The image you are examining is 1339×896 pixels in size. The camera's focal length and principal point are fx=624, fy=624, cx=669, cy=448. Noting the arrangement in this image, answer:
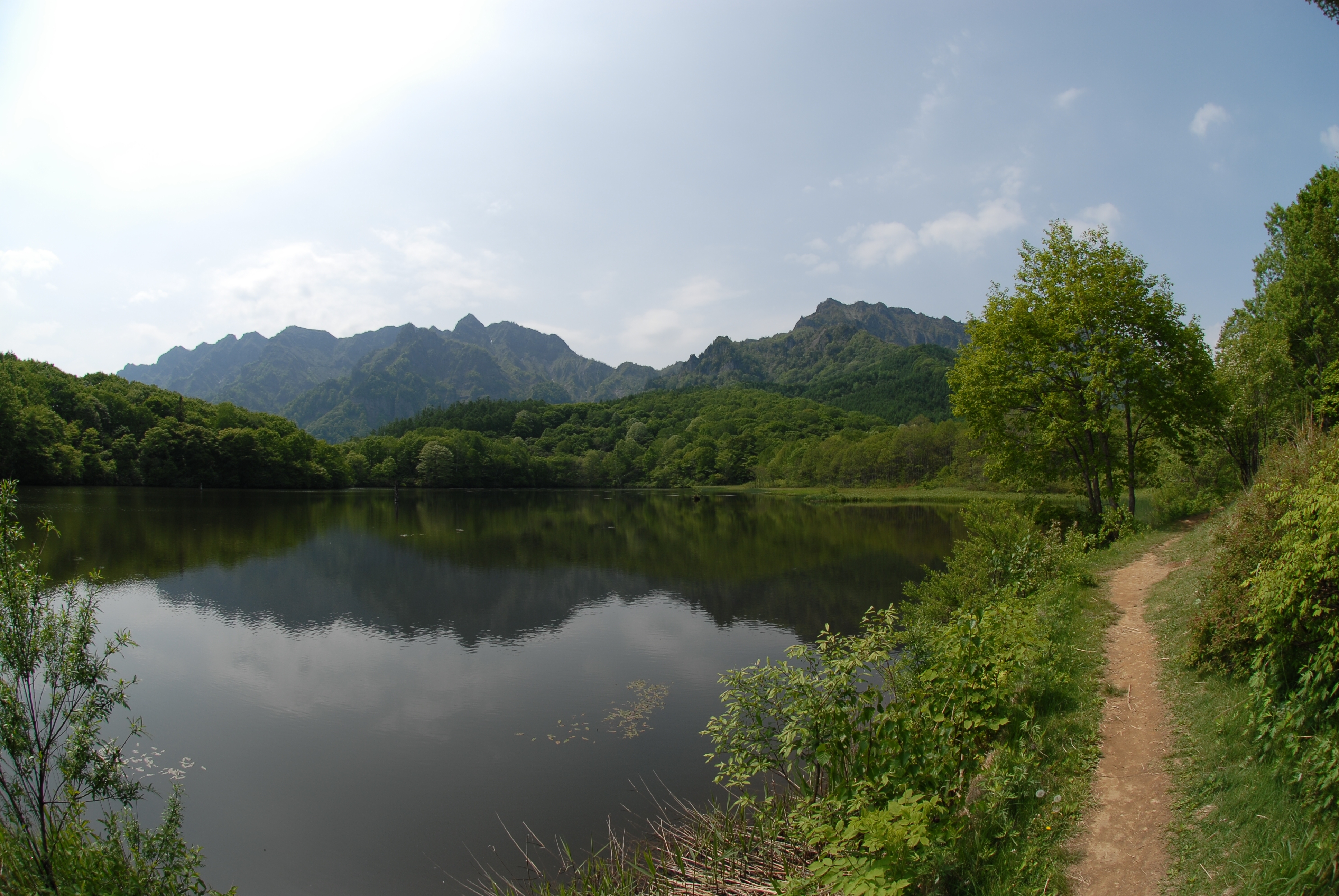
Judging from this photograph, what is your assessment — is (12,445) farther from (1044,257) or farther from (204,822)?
(1044,257)

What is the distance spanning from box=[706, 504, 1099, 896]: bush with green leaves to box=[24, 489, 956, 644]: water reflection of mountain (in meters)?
12.3

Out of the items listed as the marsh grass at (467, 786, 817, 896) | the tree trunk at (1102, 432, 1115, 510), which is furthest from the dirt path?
the tree trunk at (1102, 432, 1115, 510)

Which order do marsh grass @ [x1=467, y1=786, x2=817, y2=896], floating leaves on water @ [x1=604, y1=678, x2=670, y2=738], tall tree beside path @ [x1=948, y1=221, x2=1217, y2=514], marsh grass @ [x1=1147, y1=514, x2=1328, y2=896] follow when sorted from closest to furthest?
marsh grass @ [x1=1147, y1=514, x2=1328, y2=896] < marsh grass @ [x1=467, y1=786, x2=817, y2=896] < floating leaves on water @ [x1=604, y1=678, x2=670, y2=738] < tall tree beside path @ [x1=948, y1=221, x2=1217, y2=514]

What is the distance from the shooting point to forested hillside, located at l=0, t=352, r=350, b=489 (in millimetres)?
74250

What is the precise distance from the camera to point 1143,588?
13984mm

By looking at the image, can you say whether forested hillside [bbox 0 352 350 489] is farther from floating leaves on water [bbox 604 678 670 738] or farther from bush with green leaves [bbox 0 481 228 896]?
bush with green leaves [bbox 0 481 228 896]

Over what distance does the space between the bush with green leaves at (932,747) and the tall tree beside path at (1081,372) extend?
685 inches

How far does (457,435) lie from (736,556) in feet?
414

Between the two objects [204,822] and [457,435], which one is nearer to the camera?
[204,822]

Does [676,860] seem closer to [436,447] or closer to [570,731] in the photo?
[570,731]

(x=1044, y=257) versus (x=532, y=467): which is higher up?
(x=1044, y=257)

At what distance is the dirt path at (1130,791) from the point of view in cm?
538

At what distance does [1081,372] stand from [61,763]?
96.9 ft

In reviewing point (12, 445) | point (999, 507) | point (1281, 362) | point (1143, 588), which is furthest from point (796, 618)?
point (12, 445)
